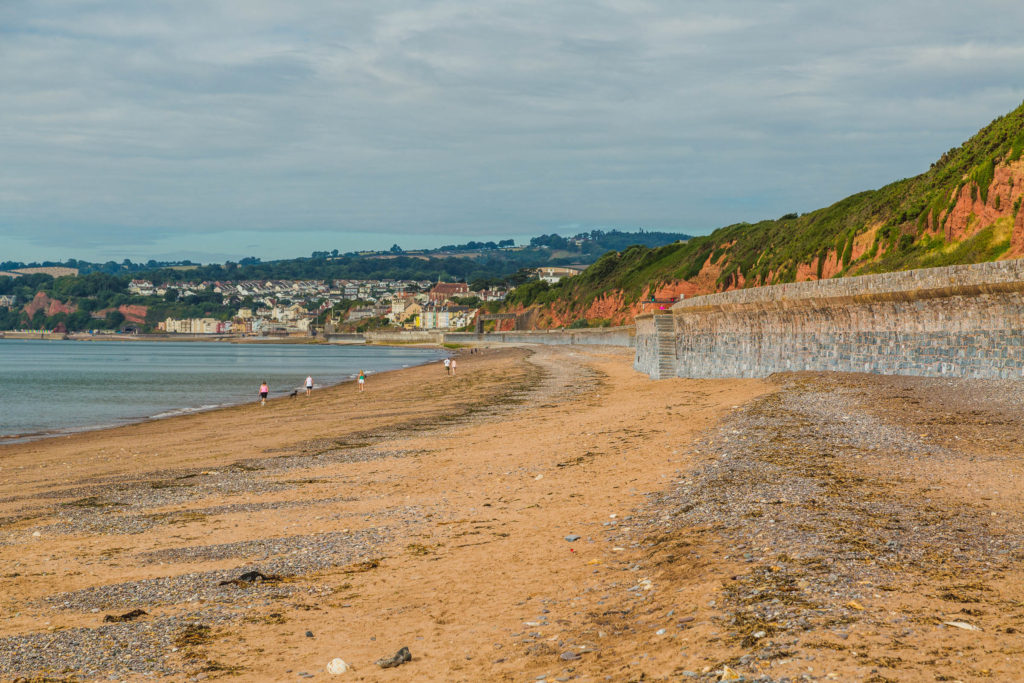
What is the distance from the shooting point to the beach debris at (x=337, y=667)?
675 centimetres

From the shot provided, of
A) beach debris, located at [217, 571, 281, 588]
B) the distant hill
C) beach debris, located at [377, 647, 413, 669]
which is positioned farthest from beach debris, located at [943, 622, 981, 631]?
the distant hill

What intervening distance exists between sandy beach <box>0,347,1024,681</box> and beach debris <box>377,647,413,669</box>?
0.12 m

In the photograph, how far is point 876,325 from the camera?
19.7 metres

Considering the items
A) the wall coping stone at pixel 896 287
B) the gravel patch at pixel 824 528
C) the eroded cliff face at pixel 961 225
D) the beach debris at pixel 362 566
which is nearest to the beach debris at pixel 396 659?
the gravel patch at pixel 824 528

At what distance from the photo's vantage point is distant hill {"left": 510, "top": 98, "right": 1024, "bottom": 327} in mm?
32537

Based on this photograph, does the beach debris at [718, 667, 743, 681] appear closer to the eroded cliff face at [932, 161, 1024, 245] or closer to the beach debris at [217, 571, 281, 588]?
the beach debris at [217, 571, 281, 588]

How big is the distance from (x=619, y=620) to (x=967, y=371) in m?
12.5

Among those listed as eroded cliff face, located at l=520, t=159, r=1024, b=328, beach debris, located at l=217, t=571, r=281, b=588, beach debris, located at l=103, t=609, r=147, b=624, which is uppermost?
eroded cliff face, located at l=520, t=159, r=1024, b=328

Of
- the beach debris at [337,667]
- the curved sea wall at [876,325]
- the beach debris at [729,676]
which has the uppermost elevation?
the curved sea wall at [876,325]

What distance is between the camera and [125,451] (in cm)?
2334

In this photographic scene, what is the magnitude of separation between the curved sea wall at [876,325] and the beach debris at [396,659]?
1287 centimetres

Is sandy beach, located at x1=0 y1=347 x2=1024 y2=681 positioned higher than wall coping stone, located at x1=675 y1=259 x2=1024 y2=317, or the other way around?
wall coping stone, located at x1=675 y1=259 x2=1024 y2=317

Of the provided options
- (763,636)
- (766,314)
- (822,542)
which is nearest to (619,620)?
(763,636)

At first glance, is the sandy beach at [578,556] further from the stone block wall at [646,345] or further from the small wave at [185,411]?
the small wave at [185,411]
